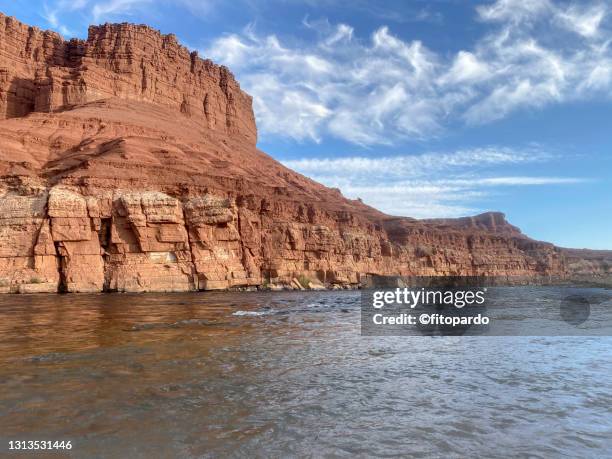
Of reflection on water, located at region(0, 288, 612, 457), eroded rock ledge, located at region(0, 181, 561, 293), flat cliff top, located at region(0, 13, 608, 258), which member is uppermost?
flat cliff top, located at region(0, 13, 608, 258)

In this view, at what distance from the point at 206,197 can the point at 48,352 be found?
37.9 meters

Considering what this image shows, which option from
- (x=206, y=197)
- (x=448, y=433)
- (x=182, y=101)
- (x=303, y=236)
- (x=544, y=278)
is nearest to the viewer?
(x=448, y=433)

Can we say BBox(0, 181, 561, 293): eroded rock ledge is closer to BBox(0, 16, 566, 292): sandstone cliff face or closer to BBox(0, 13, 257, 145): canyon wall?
BBox(0, 16, 566, 292): sandstone cliff face

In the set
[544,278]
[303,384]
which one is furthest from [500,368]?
[544,278]

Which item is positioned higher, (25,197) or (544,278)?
(25,197)

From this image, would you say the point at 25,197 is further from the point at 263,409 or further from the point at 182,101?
the point at 182,101

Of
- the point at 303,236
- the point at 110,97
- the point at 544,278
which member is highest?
the point at 110,97

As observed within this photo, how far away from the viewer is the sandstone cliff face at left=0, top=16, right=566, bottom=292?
38.4m

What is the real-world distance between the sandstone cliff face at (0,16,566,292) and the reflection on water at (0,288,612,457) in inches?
1192

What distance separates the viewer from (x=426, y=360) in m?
9.11

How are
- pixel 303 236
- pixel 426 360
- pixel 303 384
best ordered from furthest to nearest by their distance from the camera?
pixel 303 236 → pixel 426 360 → pixel 303 384

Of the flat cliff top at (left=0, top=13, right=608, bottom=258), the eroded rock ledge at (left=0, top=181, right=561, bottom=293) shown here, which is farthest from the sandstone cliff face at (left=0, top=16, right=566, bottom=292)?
the flat cliff top at (left=0, top=13, right=608, bottom=258)

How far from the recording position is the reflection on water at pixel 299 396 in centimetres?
444

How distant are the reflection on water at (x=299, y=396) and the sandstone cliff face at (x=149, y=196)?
30.3 meters
